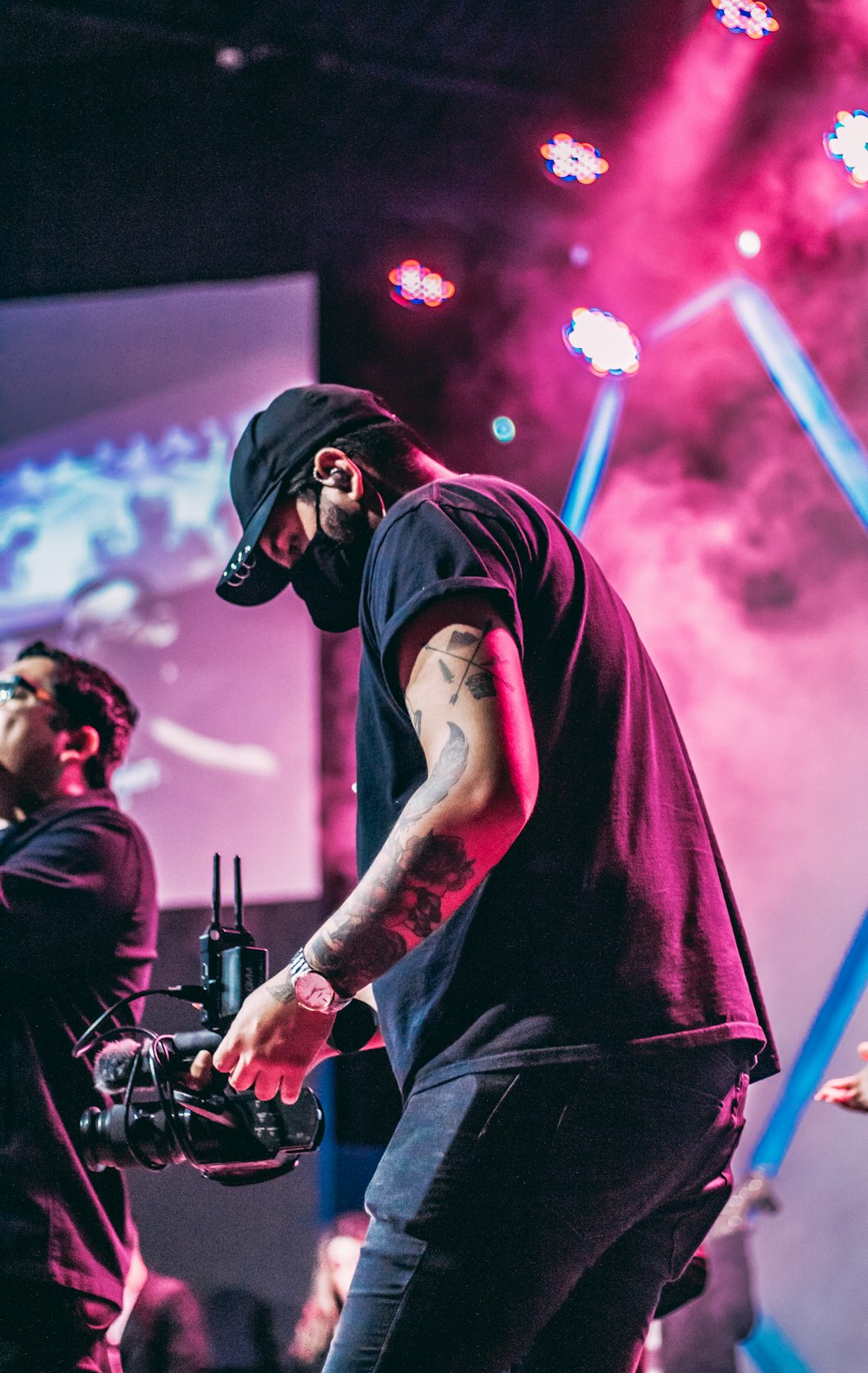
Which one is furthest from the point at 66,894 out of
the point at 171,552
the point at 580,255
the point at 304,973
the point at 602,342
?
the point at 580,255

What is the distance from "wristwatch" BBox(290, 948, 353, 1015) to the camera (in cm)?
128

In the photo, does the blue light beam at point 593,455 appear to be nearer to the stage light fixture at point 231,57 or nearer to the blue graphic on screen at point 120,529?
the blue graphic on screen at point 120,529

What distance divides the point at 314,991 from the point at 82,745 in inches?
70.4

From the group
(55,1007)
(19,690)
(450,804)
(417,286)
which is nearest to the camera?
(450,804)

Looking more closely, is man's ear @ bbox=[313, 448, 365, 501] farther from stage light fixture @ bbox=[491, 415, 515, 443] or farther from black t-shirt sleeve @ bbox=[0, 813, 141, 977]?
stage light fixture @ bbox=[491, 415, 515, 443]

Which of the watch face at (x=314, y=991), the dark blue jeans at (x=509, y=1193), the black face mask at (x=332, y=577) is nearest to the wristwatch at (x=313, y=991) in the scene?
the watch face at (x=314, y=991)

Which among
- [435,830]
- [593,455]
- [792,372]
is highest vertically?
[792,372]

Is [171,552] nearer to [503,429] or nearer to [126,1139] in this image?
[503,429]

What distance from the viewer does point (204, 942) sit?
72.4 inches

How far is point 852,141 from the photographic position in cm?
463

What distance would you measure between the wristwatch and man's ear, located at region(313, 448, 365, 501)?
69 centimetres

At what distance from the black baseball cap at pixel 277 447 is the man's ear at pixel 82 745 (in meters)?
1.18

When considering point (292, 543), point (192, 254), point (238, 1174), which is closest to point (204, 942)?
point (238, 1174)

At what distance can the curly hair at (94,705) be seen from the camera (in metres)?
2.92
